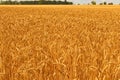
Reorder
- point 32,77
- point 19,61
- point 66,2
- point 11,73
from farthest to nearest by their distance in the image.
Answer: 1. point 66,2
2. point 19,61
3. point 11,73
4. point 32,77

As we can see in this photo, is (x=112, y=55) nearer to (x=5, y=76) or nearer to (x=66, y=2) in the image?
(x=5, y=76)

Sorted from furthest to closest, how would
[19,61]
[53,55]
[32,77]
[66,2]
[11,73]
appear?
[66,2] → [53,55] → [19,61] → [11,73] → [32,77]

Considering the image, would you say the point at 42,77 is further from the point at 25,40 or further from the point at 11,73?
the point at 25,40

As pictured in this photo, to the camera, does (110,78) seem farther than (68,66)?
No

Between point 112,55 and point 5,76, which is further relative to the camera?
point 112,55

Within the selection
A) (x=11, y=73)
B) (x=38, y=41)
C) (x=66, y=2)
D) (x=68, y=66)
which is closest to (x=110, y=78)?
(x=68, y=66)

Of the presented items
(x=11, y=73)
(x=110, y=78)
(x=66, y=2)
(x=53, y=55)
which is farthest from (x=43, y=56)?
(x=66, y=2)

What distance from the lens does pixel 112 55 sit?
4199 mm

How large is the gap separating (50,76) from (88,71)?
0.43 meters

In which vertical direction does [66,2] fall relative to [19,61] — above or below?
below

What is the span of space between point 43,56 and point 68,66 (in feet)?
1.67

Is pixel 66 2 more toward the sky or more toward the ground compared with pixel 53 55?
more toward the ground

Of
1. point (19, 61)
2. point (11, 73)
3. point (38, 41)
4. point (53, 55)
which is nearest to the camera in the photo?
point (11, 73)

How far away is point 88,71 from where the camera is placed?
3564mm
